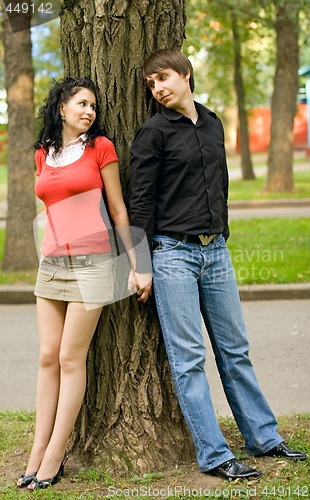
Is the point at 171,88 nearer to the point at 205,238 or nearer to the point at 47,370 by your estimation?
the point at 205,238

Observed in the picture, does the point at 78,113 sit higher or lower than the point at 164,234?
higher

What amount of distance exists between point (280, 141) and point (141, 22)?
1750 centimetres

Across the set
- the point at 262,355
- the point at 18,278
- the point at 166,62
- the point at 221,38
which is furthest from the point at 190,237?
the point at 221,38

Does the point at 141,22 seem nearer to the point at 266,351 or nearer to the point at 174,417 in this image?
the point at 174,417

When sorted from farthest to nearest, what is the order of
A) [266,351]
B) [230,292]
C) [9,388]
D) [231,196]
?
1. [231,196]
2. [266,351]
3. [9,388]
4. [230,292]

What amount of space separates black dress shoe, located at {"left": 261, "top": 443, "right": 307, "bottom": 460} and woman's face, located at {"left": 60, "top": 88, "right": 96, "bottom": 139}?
1781mm

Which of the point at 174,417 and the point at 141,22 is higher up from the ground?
the point at 141,22

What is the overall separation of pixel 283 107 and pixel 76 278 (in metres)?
18.2

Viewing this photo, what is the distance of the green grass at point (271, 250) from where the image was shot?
999 centimetres

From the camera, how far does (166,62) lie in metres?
4.08

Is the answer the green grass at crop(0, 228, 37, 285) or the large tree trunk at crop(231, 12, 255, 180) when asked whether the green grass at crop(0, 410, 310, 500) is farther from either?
the large tree trunk at crop(231, 12, 255, 180)

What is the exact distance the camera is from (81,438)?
4465 millimetres

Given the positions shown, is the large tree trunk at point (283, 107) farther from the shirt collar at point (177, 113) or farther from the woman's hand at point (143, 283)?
the woman's hand at point (143, 283)

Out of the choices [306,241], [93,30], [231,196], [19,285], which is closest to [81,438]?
[93,30]
